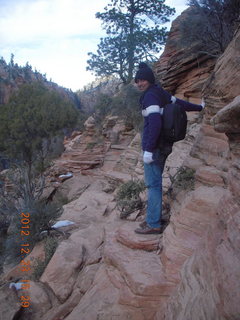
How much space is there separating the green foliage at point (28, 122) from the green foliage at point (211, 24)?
5987 millimetres

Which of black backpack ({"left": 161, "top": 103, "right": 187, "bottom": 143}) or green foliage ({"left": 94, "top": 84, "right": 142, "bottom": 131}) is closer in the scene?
black backpack ({"left": 161, "top": 103, "right": 187, "bottom": 143})

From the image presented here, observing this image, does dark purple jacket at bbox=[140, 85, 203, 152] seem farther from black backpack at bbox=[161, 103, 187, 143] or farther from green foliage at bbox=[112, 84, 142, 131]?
green foliage at bbox=[112, 84, 142, 131]

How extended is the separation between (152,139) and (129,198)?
1801 mm

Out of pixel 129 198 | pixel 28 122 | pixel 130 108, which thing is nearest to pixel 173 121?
pixel 129 198

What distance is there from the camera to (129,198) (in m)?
4.67

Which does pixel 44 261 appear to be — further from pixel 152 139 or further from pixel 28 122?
pixel 28 122

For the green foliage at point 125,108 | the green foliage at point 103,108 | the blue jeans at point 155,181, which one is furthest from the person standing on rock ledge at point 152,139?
the green foliage at point 103,108

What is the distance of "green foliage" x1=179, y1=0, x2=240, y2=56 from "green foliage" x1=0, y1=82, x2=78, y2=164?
236 inches

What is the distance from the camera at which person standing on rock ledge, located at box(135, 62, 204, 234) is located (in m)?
3.11

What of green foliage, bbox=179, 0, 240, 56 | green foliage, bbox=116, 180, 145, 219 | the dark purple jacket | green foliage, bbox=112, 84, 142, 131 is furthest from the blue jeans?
green foliage, bbox=112, 84, 142, 131

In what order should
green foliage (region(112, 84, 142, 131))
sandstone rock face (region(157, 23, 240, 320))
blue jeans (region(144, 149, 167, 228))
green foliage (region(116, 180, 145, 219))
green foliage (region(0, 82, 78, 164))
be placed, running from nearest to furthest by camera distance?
sandstone rock face (region(157, 23, 240, 320)) → blue jeans (region(144, 149, 167, 228)) → green foliage (region(116, 180, 145, 219)) → green foliage (region(0, 82, 78, 164)) → green foliage (region(112, 84, 142, 131))

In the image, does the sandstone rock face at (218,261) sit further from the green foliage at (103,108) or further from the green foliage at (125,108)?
the green foliage at (103,108)

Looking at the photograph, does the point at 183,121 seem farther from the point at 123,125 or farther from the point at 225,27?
the point at 123,125

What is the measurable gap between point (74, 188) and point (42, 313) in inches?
316
